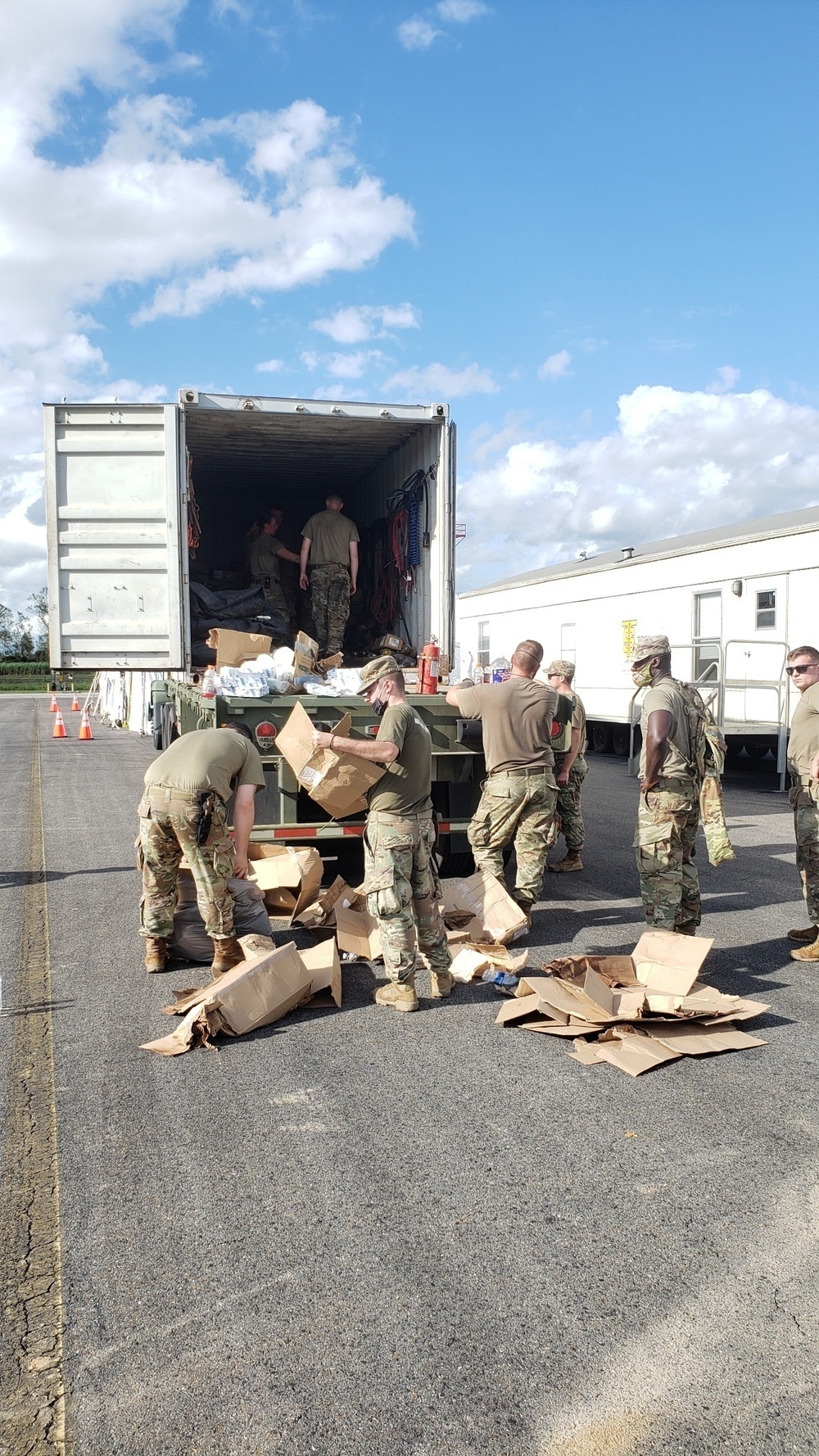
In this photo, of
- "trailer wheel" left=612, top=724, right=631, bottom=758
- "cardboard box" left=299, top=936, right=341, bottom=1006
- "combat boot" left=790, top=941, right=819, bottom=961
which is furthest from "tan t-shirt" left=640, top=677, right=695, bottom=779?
"trailer wheel" left=612, top=724, right=631, bottom=758

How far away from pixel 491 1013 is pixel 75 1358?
8.83 ft

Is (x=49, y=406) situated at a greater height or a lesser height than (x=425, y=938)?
greater

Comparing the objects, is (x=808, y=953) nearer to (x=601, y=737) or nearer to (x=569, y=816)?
(x=569, y=816)

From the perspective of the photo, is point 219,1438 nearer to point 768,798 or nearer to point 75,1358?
point 75,1358

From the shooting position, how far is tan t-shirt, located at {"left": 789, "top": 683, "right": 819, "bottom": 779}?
593 centimetres

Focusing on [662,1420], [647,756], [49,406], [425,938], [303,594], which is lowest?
[662,1420]

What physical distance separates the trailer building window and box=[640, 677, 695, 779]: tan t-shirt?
27.8 ft

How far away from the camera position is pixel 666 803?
5.62 m

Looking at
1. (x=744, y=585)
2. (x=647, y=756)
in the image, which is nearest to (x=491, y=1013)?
(x=647, y=756)

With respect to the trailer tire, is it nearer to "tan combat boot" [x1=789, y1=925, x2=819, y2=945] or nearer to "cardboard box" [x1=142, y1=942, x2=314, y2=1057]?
"tan combat boot" [x1=789, y1=925, x2=819, y2=945]

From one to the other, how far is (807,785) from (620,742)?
40.4 ft

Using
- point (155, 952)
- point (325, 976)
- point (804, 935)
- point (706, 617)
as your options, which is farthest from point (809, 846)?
point (706, 617)

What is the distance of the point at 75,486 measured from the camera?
762cm

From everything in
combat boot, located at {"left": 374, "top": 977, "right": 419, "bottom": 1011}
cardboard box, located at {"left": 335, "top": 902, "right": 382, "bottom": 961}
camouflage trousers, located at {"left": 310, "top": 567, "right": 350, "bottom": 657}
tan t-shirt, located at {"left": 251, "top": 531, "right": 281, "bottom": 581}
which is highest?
tan t-shirt, located at {"left": 251, "top": 531, "right": 281, "bottom": 581}
